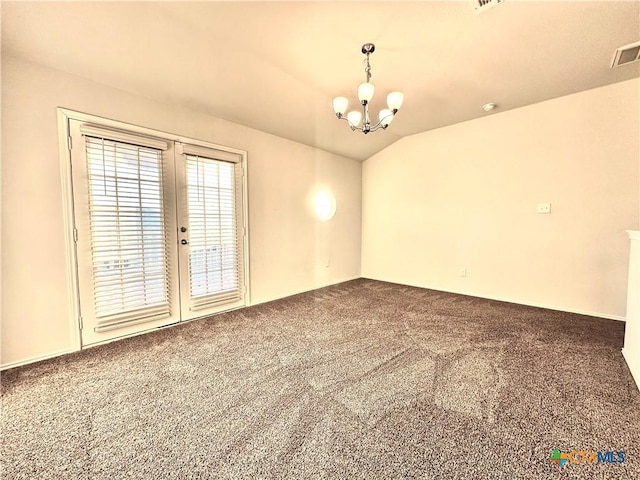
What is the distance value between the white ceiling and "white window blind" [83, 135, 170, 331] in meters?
0.66

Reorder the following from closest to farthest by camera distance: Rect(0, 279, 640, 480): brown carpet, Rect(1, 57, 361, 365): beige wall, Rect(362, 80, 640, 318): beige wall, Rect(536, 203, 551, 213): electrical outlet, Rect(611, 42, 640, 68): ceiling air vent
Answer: Rect(0, 279, 640, 480): brown carpet
Rect(1, 57, 361, 365): beige wall
Rect(611, 42, 640, 68): ceiling air vent
Rect(362, 80, 640, 318): beige wall
Rect(536, 203, 551, 213): electrical outlet

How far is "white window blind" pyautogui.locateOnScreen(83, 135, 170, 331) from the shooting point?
2316 millimetres

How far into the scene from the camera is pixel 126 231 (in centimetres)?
245

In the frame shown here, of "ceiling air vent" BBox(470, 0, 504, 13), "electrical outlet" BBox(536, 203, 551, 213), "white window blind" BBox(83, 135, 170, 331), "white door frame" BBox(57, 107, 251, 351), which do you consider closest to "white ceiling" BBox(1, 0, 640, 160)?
"ceiling air vent" BBox(470, 0, 504, 13)

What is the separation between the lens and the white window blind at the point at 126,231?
2.32 m

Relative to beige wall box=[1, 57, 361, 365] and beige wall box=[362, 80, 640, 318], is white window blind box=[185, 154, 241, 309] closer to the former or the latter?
beige wall box=[1, 57, 361, 365]

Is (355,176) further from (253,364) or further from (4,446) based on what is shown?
(4,446)

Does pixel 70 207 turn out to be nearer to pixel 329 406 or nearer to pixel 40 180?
pixel 40 180

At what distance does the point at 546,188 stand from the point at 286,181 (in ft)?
11.3

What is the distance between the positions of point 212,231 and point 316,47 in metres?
2.19

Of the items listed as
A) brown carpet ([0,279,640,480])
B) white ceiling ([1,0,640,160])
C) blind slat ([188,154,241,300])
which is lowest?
brown carpet ([0,279,640,480])

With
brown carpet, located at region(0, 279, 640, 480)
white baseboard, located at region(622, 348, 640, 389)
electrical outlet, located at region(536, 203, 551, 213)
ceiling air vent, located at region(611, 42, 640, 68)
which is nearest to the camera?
brown carpet, located at region(0, 279, 640, 480)

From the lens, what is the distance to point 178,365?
2037mm

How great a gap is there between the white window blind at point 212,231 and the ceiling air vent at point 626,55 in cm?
400
